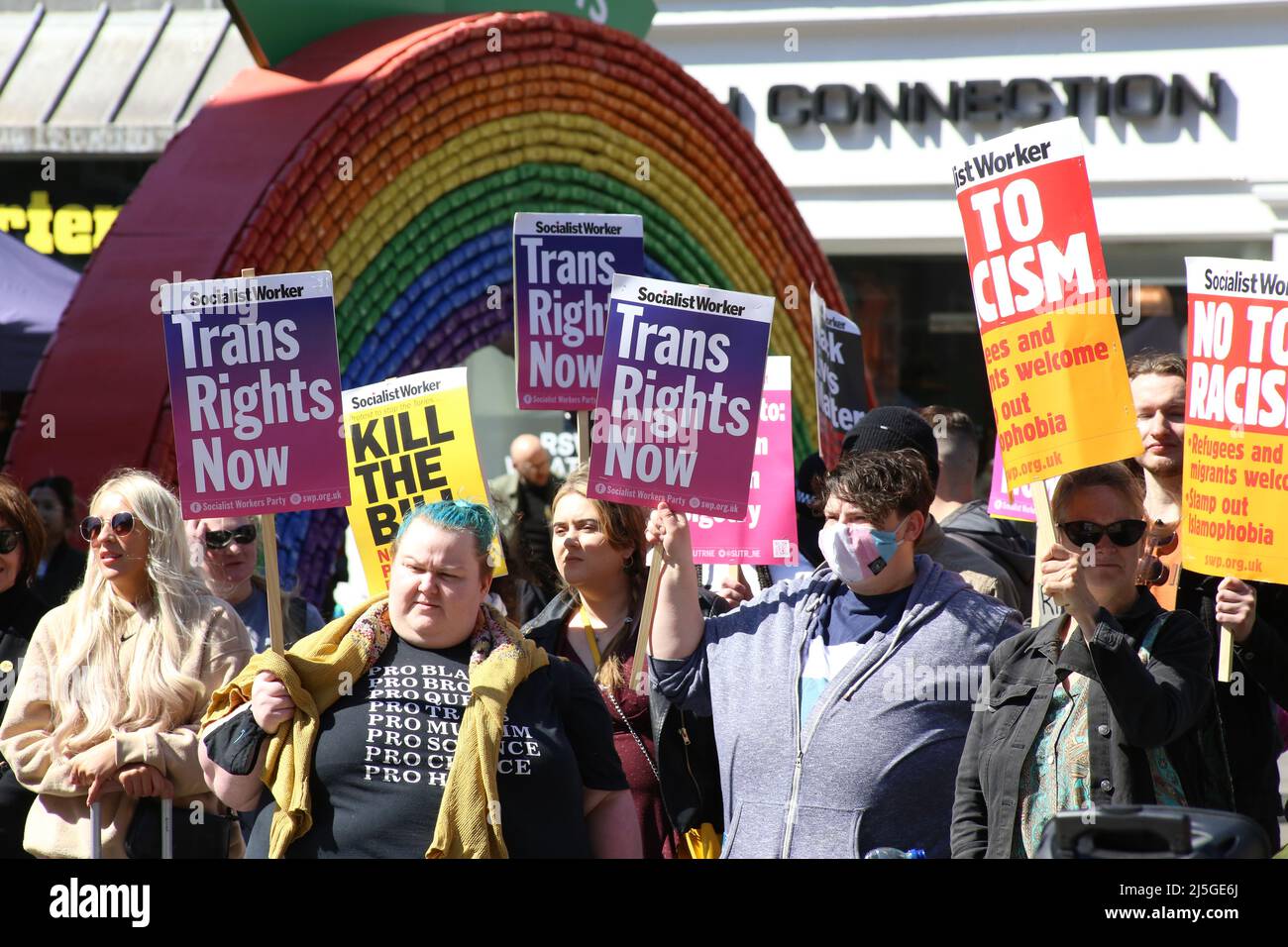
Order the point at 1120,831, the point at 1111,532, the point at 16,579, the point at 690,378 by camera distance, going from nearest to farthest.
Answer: the point at 1120,831 → the point at 1111,532 → the point at 690,378 → the point at 16,579

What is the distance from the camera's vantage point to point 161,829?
399 centimetres

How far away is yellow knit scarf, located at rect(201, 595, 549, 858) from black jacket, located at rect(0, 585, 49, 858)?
1.15 meters

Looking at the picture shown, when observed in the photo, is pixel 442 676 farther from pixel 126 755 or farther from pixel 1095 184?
pixel 1095 184

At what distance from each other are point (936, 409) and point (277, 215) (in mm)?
2422

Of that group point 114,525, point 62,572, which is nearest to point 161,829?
point 114,525

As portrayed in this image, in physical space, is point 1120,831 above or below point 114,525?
below

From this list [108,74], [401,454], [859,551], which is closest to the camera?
[859,551]

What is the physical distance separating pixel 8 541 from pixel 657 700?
6.39ft

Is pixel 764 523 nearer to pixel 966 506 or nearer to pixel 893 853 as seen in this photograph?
pixel 966 506

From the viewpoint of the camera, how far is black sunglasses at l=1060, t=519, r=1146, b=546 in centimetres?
328

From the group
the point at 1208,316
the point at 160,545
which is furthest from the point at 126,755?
the point at 1208,316

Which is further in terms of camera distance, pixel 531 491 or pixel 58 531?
pixel 531 491

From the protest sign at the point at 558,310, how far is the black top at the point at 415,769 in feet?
6.21

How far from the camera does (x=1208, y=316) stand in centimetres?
416
